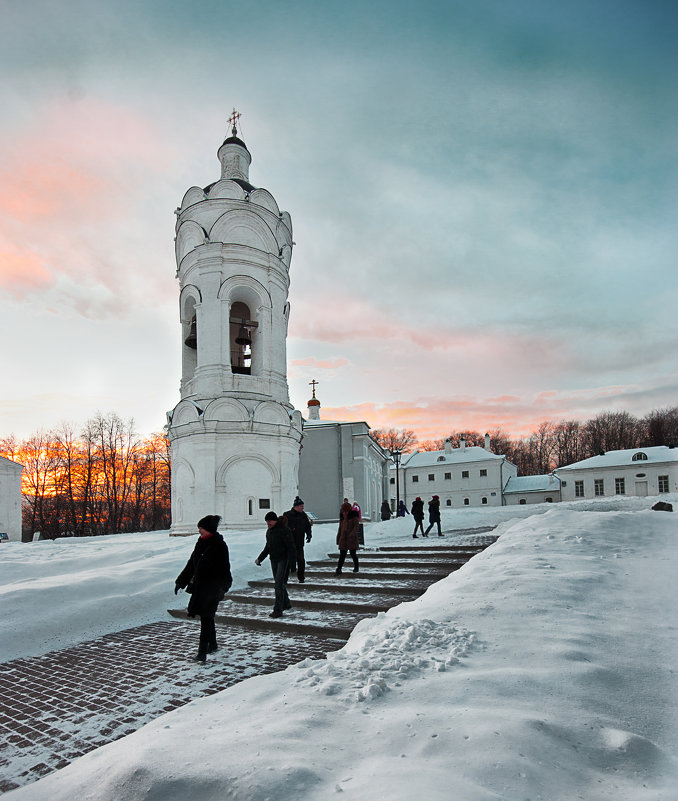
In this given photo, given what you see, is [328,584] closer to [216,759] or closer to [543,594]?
[543,594]

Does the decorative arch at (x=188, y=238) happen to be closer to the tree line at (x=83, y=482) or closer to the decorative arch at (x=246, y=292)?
the decorative arch at (x=246, y=292)

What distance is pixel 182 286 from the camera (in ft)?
73.0

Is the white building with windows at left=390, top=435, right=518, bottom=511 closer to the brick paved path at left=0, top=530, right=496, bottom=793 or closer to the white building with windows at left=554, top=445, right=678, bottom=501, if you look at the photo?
the white building with windows at left=554, top=445, right=678, bottom=501

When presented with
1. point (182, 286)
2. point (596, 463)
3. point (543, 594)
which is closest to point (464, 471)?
point (596, 463)

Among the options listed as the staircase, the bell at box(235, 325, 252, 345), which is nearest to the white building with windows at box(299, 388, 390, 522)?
the bell at box(235, 325, 252, 345)

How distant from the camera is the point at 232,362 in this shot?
2239cm

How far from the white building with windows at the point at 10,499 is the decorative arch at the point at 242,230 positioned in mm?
22563

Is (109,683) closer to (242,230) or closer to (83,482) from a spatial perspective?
(242,230)

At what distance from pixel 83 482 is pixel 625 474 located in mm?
45900

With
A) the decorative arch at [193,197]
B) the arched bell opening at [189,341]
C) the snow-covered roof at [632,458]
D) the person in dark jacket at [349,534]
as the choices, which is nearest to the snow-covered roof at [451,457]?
the snow-covered roof at [632,458]

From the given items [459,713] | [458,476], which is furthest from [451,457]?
[459,713]

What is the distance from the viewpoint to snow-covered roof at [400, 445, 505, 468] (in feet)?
Result: 190

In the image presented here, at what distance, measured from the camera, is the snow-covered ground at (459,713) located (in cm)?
282

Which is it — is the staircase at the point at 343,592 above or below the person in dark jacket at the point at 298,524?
below
